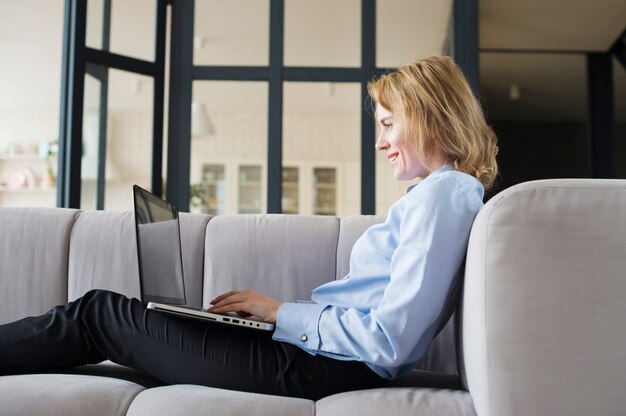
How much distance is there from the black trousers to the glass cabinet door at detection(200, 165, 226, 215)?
6.53 metres

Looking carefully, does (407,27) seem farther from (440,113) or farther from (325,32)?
(440,113)

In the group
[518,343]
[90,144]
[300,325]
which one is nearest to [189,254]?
[300,325]

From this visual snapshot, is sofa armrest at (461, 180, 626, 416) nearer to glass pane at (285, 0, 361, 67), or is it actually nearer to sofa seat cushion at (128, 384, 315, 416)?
sofa seat cushion at (128, 384, 315, 416)

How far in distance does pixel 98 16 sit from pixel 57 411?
10.2ft

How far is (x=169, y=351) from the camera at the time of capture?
1.48m

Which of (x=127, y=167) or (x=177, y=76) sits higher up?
(x=177, y=76)

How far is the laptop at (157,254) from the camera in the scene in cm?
162

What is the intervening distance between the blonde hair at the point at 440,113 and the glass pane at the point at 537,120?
5567 millimetres

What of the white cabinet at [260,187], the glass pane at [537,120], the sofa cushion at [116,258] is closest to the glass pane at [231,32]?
the sofa cushion at [116,258]

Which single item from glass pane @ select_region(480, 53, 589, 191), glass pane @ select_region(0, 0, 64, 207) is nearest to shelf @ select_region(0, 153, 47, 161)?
glass pane @ select_region(0, 0, 64, 207)

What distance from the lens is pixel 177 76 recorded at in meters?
4.29

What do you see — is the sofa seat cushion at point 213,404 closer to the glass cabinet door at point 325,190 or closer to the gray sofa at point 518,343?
the gray sofa at point 518,343

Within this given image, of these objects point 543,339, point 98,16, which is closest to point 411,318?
point 543,339

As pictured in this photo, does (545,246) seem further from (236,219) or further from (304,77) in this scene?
(304,77)
